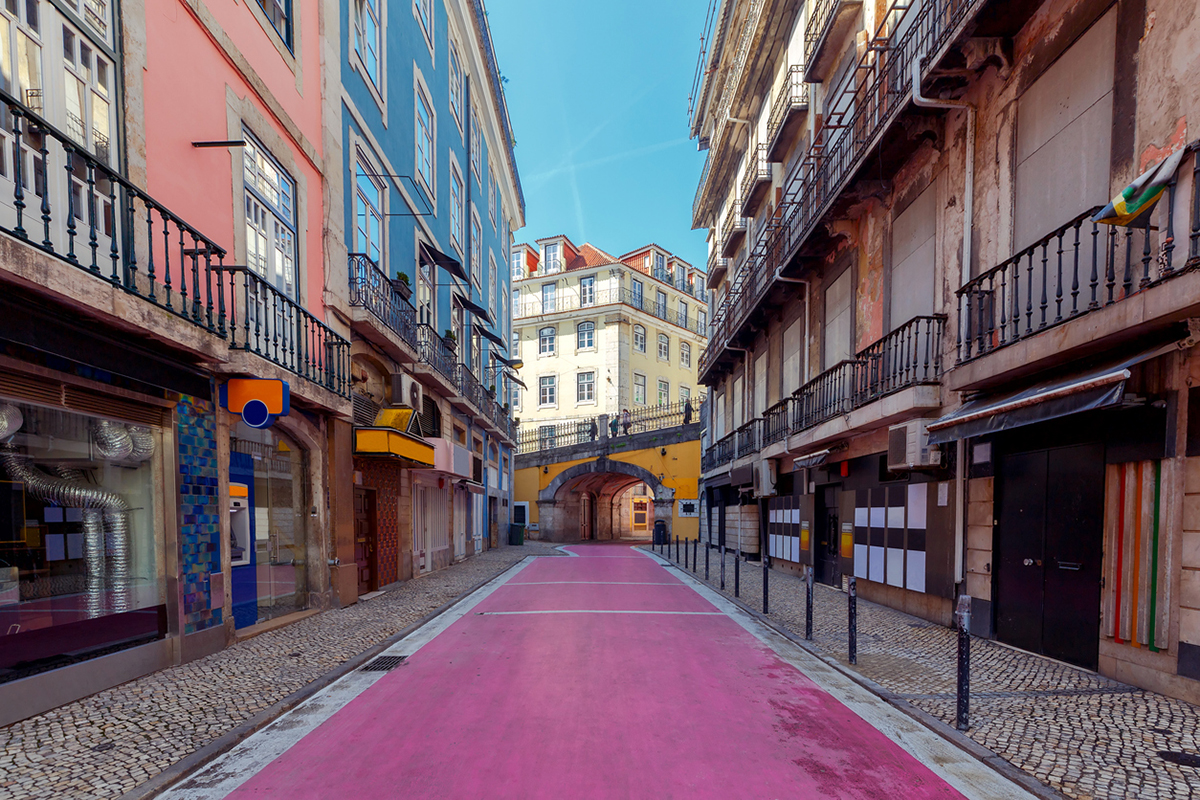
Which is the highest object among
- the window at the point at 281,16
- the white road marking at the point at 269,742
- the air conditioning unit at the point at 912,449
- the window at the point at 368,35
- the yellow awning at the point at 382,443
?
the window at the point at 368,35

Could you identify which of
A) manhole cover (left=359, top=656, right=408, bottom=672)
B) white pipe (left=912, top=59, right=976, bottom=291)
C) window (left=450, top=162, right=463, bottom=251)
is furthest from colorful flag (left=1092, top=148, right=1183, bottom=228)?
window (left=450, top=162, right=463, bottom=251)

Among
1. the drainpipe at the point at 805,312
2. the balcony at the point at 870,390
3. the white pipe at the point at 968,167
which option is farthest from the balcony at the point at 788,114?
the balcony at the point at 870,390

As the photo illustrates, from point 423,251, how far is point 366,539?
292 inches

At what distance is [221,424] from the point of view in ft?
24.6

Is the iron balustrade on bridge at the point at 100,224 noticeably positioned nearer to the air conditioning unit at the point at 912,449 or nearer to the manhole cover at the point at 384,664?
the manhole cover at the point at 384,664

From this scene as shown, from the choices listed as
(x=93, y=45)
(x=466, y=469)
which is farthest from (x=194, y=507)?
(x=466, y=469)

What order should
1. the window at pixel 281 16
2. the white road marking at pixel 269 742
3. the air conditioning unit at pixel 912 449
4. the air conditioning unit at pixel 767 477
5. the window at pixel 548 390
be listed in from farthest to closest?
the window at pixel 548 390 → the air conditioning unit at pixel 767 477 → the window at pixel 281 16 → the air conditioning unit at pixel 912 449 → the white road marking at pixel 269 742

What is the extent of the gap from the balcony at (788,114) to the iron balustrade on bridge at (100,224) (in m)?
13.3

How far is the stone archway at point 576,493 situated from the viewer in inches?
1149

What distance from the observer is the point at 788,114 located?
50.0ft

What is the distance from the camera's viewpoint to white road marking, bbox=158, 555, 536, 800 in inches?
151

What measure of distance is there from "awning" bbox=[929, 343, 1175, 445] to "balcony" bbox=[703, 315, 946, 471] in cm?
84

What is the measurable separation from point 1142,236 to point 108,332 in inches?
376

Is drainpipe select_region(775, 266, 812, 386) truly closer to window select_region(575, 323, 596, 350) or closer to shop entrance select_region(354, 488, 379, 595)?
shop entrance select_region(354, 488, 379, 595)
